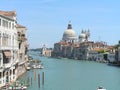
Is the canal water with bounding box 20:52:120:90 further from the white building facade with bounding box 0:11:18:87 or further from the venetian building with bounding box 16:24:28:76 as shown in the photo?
the white building facade with bounding box 0:11:18:87

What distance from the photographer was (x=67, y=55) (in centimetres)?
14888

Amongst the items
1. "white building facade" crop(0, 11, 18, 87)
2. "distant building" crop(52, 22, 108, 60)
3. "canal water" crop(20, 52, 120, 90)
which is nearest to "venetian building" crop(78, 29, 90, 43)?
"distant building" crop(52, 22, 108, 60)

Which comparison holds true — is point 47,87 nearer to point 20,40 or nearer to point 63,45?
point 20,40

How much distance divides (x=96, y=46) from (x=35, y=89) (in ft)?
333

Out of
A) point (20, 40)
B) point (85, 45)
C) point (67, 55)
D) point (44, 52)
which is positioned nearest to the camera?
point (20, 40)

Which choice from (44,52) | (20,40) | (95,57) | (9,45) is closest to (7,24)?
(9,45)

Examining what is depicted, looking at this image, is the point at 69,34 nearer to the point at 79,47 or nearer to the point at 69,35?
the point at 69,35

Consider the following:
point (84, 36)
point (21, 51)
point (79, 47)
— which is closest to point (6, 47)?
point (21, 51)

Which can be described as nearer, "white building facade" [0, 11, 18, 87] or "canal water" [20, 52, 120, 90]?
"white building facade" [0, 11, 18, 87]

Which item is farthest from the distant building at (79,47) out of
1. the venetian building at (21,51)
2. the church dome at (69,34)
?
the venetian building at (21,51)

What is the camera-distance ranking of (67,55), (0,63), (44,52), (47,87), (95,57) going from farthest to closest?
(44,52) < (67,55) < (95,57) < (47,87) < (0,63)

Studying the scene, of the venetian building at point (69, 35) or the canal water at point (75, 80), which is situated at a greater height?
the venetian building at point (69, 35)

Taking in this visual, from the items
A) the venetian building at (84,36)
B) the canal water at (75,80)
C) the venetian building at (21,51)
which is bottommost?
the canal water at (75,80)

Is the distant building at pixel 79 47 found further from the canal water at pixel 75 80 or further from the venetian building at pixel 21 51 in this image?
the venetian building at pixel 21 51
